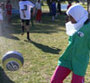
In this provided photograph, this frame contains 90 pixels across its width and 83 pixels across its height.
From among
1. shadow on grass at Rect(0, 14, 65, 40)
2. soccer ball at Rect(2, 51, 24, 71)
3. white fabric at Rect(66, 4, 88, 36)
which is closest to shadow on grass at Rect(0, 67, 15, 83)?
soccer ball at Rect(2, 51, 24, 71)

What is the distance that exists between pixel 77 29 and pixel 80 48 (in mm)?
318

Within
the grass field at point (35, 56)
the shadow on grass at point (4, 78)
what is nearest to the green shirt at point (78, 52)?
the grass field at point (35, 56)

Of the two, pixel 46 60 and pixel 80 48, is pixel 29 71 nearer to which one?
pixel 46 60

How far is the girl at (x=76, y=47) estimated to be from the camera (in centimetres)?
431

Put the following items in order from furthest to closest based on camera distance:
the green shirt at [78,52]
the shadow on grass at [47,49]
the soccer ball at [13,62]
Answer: the shadow on grass at [47,49] → the soccer ball at [13,62] → the green shirt at [78,52]

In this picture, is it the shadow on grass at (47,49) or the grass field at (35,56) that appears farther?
the shadow on grass at (47,49)

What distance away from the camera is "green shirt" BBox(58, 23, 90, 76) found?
169 inches

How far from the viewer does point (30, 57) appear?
29.0 feet

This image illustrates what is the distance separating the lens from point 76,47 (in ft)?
14.5

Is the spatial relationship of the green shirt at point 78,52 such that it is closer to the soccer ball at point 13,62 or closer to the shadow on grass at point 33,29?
the soccer ball at point 13,62

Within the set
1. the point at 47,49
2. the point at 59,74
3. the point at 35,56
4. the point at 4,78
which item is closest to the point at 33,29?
the point at 47,49

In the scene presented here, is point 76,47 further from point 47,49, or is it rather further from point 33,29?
point 33,29

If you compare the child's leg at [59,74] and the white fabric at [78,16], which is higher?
the white fabric at [78,16]

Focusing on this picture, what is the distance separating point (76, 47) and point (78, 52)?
9cm
